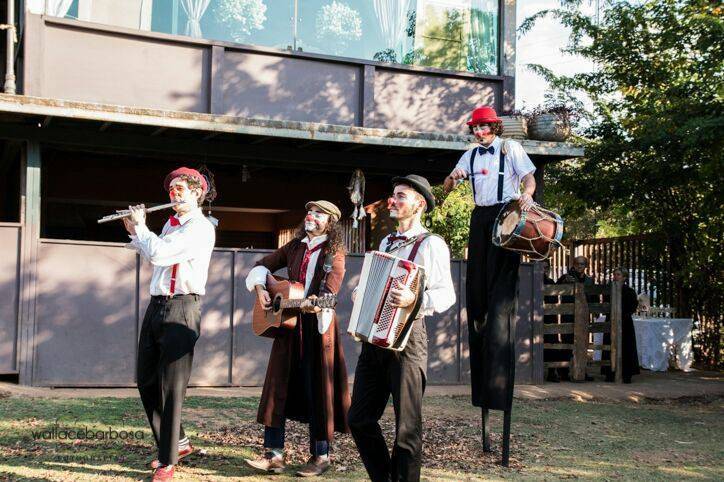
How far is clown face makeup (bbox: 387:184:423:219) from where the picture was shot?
5352 millimetres

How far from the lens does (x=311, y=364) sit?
6211 millimetres

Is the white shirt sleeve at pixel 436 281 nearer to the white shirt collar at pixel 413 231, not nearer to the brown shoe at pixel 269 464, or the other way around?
the white shirt collar at pixel 413 231

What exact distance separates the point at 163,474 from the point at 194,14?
7.06 metres

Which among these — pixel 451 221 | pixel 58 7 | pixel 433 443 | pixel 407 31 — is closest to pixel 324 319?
pixel 433 443

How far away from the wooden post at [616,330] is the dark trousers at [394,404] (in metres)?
8.32

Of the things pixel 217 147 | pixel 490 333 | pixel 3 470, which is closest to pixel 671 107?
pixel 217 147

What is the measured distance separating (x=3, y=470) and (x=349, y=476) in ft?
7.89

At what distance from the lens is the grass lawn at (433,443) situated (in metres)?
6.22

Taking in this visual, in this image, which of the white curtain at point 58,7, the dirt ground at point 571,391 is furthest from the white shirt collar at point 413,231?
the white curtain at point 58,7

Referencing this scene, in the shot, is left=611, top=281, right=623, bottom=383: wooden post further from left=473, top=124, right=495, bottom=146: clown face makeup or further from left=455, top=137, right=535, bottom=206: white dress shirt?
left=473, top=124, right=495, bottom=146: clown face makeup

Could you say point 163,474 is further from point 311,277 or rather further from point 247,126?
point 247,126

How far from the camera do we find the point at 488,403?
680cm

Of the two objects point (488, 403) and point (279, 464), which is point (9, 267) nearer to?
point (279, 464)

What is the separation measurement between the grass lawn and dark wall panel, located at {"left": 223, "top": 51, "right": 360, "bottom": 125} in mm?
3940
